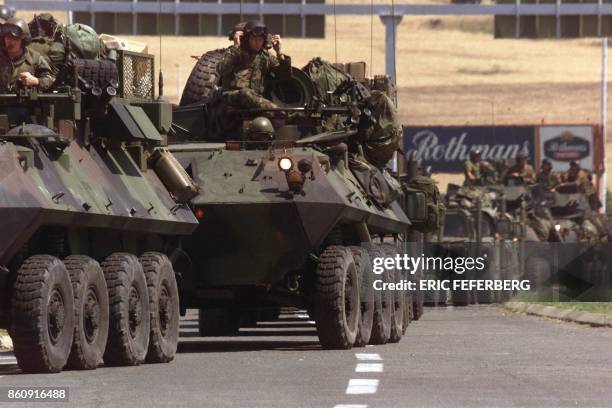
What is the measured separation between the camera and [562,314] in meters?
33.7

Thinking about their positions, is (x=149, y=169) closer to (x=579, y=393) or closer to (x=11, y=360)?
(x=11, y=360)

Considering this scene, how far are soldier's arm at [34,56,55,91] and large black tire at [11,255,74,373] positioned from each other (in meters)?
2.10

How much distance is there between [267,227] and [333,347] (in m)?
1.45

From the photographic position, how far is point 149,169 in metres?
21.7

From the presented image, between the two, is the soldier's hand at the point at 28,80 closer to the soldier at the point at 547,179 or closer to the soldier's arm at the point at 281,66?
the soldier's arm at the point at 281,66

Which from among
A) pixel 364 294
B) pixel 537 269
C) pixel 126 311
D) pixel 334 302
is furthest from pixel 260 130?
pixel 537 269

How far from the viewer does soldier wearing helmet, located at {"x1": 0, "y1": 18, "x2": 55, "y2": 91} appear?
1931cm

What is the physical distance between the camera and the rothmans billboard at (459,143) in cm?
8138

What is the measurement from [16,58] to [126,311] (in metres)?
2.57

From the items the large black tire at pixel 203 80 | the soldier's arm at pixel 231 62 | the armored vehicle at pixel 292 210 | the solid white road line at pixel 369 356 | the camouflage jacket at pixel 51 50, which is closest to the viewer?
the camouflage jacket at pixel 51 50

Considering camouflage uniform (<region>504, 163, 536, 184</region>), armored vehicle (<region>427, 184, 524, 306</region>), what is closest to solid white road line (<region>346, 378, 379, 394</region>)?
armored vehicle (<region>427, 184, 524, 306</region>)

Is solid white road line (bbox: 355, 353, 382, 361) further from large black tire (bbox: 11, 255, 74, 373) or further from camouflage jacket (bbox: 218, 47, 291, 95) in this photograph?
camouflage jacket (bbox: 218, 47, 291, 95)

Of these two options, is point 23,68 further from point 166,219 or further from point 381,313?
point 381,313

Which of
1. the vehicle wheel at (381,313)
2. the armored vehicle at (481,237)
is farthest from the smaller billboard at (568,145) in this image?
the vehicle wheel at (381,313)
